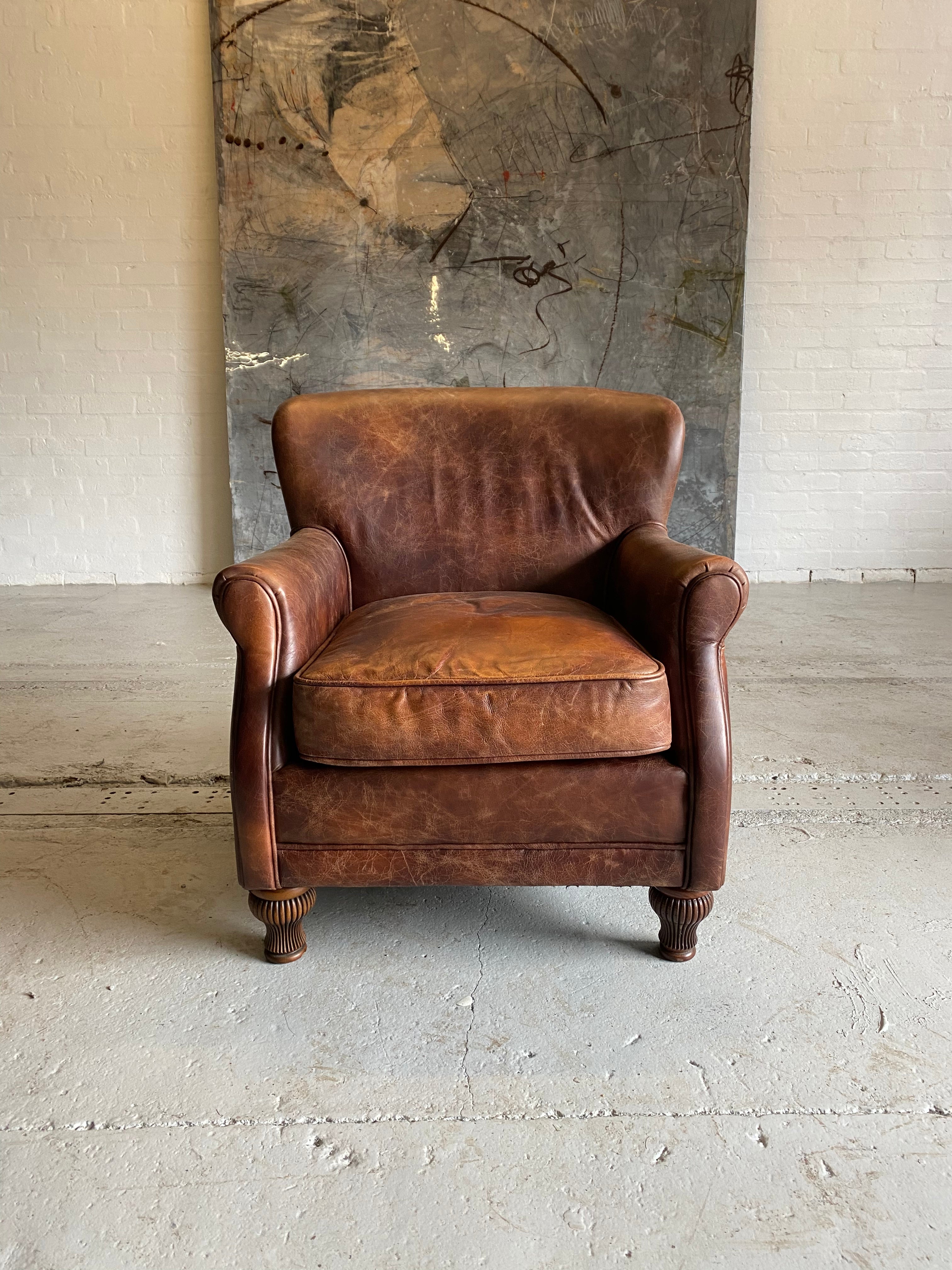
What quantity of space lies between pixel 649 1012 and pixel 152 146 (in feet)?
13.7

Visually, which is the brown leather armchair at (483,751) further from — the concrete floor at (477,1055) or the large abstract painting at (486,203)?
the large abstract painting at (486,203)

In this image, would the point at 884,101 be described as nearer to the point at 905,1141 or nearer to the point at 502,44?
the point at 502,44

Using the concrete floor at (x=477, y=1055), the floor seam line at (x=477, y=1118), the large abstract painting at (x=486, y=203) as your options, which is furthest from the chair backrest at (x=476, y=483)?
the large abstract painting at (x=486, y=203)

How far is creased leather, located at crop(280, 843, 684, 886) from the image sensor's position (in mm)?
1443

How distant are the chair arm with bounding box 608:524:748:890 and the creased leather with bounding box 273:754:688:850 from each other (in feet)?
0.10

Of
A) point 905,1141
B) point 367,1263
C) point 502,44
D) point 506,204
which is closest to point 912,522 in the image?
point 506,204

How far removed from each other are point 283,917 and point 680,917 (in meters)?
0.62

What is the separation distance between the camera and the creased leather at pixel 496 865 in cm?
144

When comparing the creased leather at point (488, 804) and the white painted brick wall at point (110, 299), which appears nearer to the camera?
the creased leather at point (488, 804)

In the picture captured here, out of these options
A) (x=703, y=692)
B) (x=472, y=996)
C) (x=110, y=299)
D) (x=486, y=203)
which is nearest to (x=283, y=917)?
(x=472, y=996)

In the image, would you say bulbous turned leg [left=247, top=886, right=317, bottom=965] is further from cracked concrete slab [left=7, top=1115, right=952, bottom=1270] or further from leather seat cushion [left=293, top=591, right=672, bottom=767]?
cracked concrete slab [left=7, top=1115, right=952, bottom=1270]

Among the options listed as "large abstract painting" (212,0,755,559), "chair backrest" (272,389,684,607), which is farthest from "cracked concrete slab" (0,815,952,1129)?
"large abstract painting" (212,0,755,559)

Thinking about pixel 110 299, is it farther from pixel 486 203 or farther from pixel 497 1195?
pixel 497 1195

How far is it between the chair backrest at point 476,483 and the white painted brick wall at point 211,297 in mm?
2539
